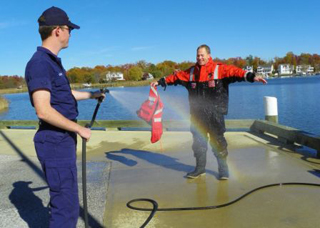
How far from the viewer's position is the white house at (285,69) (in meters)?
170

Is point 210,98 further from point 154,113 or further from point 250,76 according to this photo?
point 154,113

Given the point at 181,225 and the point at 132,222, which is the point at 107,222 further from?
the point at 181,225

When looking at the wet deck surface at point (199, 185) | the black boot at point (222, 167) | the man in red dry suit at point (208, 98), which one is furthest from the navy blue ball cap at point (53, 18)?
the black boot at point (222, 167)

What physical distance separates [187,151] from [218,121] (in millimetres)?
2310

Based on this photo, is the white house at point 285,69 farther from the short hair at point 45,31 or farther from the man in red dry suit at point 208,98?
the short hair at point 45,31

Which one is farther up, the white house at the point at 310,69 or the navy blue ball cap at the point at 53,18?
the white house at the point at 310,69

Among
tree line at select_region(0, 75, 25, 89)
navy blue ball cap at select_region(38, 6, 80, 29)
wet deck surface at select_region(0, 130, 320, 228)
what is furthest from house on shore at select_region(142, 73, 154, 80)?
navy blue ball cap at select_region(38, 6, 80, 29)

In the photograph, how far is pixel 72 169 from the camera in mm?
2631

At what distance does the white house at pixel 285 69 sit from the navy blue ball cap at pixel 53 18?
180m

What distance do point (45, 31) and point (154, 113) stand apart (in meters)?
3.00

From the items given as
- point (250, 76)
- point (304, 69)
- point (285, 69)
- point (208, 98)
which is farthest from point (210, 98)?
point (304, 69)

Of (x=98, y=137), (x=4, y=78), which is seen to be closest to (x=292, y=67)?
(x=4, y=78)

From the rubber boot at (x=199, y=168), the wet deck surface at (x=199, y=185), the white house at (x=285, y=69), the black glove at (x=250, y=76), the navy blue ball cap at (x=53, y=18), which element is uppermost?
the white house at (x=285, y=69)

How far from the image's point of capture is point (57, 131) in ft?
8.42
